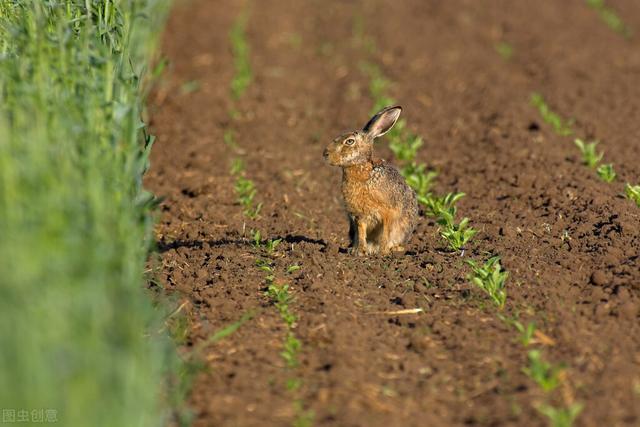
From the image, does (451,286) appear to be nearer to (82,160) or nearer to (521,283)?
(521,283)

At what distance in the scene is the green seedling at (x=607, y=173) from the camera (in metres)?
8.47

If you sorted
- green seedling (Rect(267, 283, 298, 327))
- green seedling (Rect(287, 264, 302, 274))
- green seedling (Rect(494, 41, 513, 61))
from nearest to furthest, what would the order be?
1. green seedling (Rect(267, 283, 298, 327))
2. green seedling (Rect(287, 264, 302, 274))
3. green seedling (Rect(494, 41, 513, 61))

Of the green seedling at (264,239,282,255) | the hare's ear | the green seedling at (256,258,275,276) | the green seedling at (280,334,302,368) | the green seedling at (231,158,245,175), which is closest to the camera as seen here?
the green seedling at (280,334,302,368)

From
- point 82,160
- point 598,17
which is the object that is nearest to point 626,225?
point 82,160

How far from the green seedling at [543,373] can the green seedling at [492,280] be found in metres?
0.87

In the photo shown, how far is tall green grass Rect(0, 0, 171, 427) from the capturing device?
148 inches

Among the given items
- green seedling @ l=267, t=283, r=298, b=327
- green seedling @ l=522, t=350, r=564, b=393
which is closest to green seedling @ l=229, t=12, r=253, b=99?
green seedling @ l=267, t=283, r=298, b=327

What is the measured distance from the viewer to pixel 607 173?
8.48 m

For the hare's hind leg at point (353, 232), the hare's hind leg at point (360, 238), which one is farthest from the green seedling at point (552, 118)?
the hare's hind leg at point (360, 238)

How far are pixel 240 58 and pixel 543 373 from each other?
362 inches

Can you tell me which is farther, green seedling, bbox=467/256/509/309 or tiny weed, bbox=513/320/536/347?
green seedling, bbox=467/256/509/309

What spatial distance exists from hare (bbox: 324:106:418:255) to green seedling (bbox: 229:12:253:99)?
4.85 meters

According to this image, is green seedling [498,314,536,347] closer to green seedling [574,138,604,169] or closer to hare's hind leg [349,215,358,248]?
hare's hind leg [349,215,358,248]

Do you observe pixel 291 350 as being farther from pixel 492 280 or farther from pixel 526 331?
pixel 492 280
